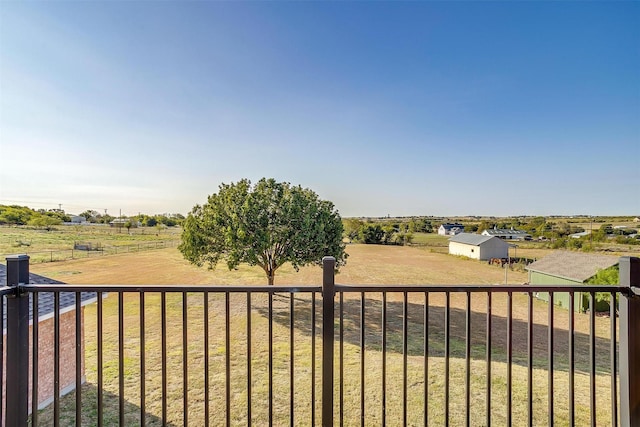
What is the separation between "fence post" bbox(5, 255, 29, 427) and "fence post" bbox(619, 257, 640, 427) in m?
2.52

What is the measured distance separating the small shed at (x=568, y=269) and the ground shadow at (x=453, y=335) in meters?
1.55

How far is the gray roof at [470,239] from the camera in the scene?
16.0 meters

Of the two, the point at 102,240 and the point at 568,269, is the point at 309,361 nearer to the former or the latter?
the point at 568,269

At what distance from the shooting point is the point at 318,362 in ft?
16.1

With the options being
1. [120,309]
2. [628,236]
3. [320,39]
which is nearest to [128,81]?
[320,39]

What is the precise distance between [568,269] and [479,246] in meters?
6.60

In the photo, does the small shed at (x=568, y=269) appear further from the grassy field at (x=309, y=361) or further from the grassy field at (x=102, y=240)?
the grassy field at (x=102, y=240)

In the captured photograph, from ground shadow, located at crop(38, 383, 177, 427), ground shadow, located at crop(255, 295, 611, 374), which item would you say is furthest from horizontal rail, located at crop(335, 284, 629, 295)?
ground shadow, located at crop(255, 295, 611, 374)

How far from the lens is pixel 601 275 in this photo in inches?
313

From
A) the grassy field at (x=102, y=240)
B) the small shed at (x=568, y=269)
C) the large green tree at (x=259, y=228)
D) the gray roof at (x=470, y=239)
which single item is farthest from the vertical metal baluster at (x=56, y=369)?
the gray roof at (x=470, y=239)

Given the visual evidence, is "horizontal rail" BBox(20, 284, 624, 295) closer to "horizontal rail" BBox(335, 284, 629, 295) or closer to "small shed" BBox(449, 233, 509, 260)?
"horizontal rail" BBox(335, 284, 629, 295)

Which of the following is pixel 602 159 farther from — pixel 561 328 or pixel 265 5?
pixel 265 5

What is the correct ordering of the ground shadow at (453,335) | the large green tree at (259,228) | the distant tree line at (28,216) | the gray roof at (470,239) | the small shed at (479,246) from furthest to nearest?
the gray roof at (470,239)
the small shed at (479,246)
the large green tree at (259,228)
the ground shadow at (453,335)
the distant tree line at (28,216)

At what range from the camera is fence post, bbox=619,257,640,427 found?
1.20 meters
